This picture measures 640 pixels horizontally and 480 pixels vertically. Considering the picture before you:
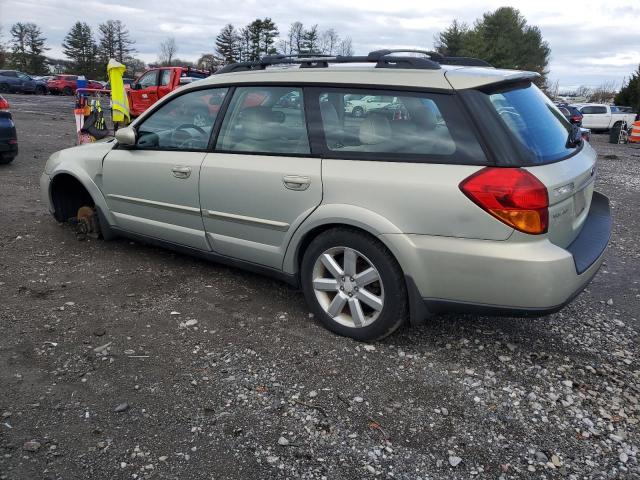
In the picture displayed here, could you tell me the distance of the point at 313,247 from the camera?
346cm

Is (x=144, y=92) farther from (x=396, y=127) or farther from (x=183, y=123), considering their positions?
(x=396, y=127)

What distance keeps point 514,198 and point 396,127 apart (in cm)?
83

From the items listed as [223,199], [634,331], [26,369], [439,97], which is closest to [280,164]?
[223,199]

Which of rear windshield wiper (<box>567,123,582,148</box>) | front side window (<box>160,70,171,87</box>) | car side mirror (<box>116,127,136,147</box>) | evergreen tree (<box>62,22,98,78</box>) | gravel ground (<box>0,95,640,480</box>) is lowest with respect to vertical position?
gravel ground (<box>0,95,640,480</box>)

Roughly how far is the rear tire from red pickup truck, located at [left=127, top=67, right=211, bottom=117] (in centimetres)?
1558

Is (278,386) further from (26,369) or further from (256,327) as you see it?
(26,369)

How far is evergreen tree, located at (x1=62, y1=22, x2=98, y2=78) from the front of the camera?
72312mm

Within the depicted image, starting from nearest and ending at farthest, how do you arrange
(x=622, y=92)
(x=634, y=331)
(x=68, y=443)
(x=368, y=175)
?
1. (x=68, y=443)
2. (x=368, y=175)
3. (x=634, y=331)
4. (x=622, y=92)

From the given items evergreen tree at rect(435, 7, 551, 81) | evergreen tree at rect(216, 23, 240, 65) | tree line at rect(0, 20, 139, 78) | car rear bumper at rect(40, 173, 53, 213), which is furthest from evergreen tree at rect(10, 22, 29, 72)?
car rear bumper at rect(40, 173, 53, 213)

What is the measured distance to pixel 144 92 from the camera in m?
18.6

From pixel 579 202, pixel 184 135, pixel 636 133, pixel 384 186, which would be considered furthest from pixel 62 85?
pixel 579 202

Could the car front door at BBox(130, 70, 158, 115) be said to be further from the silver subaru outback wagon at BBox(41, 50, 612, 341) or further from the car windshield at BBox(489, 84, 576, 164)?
the car windshield at BBox(489, 84, 576, 164)

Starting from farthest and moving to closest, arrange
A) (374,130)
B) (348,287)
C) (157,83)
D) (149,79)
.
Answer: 1. (149,79)
2. (157,83)
3. (348,287)
4. (374,130)

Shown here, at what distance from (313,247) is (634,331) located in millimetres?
2342
